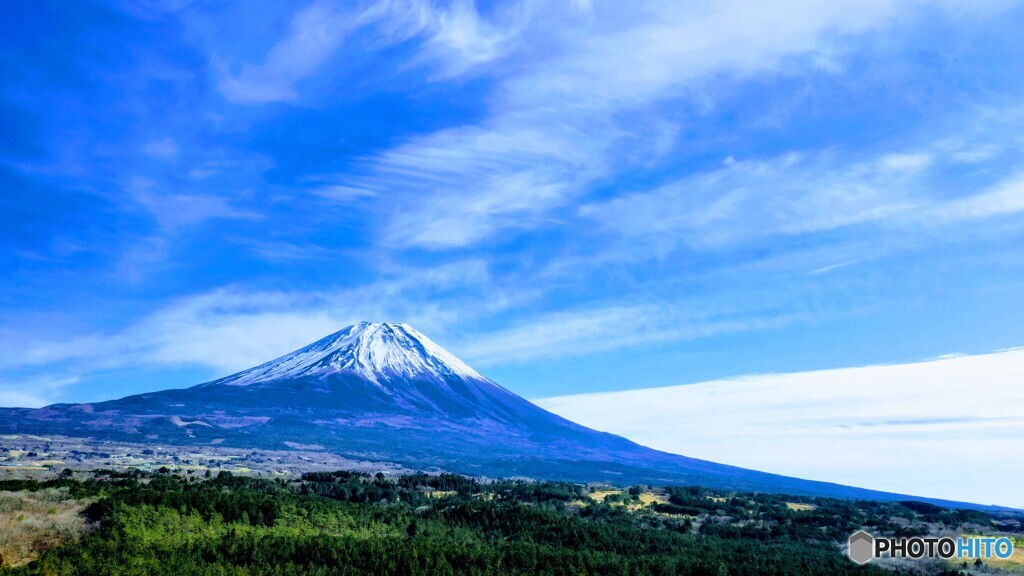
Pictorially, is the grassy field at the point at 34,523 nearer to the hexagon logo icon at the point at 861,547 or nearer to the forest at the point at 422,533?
the forest at the point at 422,533

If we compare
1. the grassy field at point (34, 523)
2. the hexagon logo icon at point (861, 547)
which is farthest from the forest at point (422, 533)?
the hexagon logo icon at point (861, 547)

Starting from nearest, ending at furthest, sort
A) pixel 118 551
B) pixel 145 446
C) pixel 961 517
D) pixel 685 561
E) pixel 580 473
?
pixel 118 551 < pixel 685 561 < pixel 961 517 < pixel 145 446 < pixel 580 473

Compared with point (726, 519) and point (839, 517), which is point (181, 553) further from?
point (839, 517)

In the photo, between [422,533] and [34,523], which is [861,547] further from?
[34,523]

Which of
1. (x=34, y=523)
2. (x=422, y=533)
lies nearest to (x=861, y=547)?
(x=422, y=533)

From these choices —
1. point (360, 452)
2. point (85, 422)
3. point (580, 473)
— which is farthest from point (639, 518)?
point (85, 422)

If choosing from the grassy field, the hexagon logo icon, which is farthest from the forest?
the hexagon logo icon

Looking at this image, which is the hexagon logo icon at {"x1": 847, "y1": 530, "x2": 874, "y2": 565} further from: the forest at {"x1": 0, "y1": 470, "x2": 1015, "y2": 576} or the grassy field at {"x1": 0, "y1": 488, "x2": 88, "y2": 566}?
the grassy field at {"x1": 0, "y1": 488, "x2": 88, "y2": 566}
